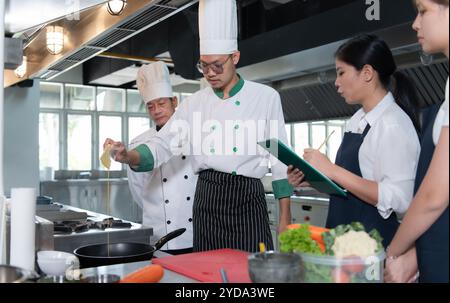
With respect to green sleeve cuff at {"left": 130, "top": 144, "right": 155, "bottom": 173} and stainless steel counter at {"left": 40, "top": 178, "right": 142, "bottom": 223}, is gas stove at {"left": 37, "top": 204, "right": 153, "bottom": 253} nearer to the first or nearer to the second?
green sleeve cuff at {"left": 130, "top": 144, "right": 155, "bottom": 173}

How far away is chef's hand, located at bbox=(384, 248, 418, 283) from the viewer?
49.2 inches

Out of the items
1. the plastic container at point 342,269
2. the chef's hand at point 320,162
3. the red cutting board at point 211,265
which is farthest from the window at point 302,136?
the plastic container at point 342,269

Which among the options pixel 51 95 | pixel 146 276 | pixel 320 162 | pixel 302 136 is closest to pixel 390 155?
pixel 320 162

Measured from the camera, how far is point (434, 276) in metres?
1.16

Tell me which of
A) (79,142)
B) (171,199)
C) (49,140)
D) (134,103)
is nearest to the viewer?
(171,199)

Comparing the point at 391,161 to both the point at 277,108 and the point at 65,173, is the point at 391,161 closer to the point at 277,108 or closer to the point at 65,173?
the point at 277,108

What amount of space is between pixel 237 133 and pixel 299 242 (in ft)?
3.08

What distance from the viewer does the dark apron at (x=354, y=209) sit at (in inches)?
62.6

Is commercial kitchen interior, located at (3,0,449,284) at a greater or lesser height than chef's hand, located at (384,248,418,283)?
greater

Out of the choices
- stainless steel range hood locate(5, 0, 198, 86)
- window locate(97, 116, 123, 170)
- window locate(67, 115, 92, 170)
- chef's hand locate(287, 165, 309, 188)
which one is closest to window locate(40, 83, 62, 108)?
window locate(67, 115, 92, 170)

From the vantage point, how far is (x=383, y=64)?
1667 mm

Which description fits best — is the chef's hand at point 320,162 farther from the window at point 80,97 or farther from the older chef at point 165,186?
the window at point 80,97

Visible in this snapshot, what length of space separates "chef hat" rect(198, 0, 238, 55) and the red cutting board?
0.88 meters

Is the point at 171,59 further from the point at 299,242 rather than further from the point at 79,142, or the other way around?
the point at 299,242
